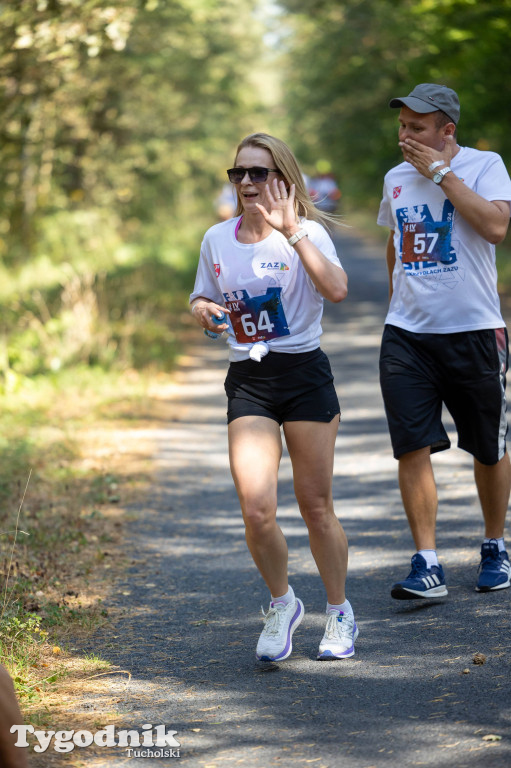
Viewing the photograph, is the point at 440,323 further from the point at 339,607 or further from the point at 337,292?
the point at 339,607

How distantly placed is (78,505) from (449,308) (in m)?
3.28

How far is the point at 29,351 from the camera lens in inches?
480

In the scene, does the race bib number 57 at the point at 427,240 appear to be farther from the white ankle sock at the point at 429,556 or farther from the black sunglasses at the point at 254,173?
the white ankle sock at the point at 429,556

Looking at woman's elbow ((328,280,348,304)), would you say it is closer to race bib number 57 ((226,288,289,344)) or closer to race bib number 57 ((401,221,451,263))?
race bib number 57 ((226,288,289,344))

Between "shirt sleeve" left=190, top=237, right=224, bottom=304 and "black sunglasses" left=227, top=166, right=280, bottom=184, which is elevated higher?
"black sunglasses" left=227, top=166, right=280, bottom=184

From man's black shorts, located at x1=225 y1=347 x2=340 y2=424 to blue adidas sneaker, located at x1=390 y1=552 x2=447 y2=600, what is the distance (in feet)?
3.61

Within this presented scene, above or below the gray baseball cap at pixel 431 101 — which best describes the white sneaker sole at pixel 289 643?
below

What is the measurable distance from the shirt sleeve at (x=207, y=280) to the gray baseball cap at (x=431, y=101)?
3.91 feet

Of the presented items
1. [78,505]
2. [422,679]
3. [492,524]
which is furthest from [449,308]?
[78,505]

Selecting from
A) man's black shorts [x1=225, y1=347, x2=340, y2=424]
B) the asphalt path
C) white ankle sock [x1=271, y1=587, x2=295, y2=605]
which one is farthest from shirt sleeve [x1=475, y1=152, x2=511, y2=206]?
white ankle sock [x1=271, y1=587, x2=295, y2=605]

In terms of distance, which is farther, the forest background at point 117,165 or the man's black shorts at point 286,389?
the forest background at point 117,165

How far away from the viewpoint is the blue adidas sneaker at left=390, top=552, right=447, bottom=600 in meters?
4.99

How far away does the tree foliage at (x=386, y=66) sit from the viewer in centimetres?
1708

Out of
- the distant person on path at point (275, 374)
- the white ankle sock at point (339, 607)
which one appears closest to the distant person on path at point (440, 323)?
the white ankle sock at point (339, 607)
